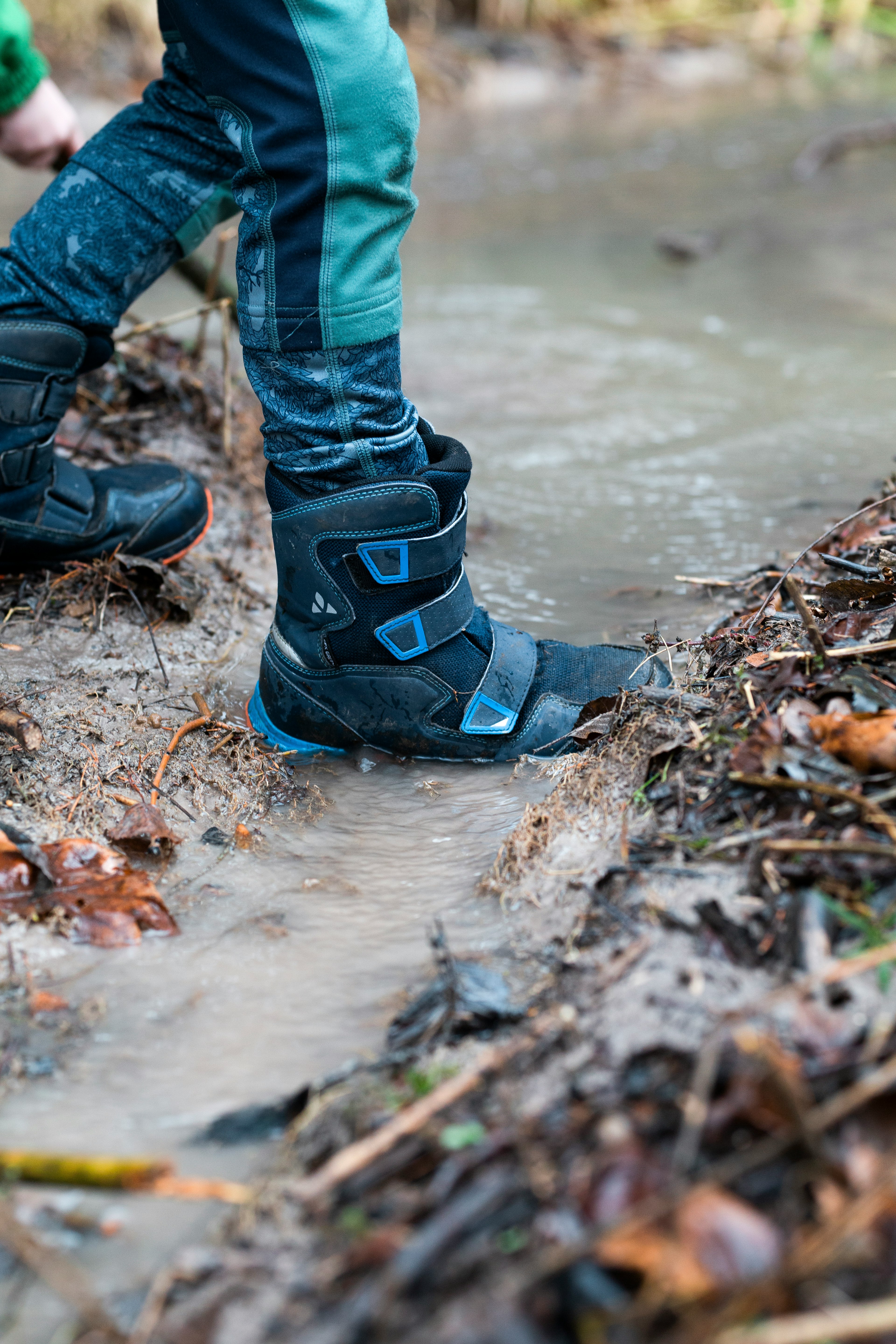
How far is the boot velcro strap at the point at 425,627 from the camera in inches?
72.0

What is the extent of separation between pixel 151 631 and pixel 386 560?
22.5 inches

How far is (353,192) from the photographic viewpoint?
5.20ft

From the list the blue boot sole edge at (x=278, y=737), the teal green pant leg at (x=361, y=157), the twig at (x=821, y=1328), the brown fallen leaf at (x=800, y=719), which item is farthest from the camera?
the blue boot sole edge at (x=278, y=737)

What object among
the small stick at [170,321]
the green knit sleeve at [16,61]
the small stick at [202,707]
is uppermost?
the green knit sleeve at [16,61]

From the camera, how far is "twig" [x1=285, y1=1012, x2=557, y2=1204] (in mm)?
894

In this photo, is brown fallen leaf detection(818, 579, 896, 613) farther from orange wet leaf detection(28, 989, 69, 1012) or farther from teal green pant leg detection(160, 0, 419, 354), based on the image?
orange wet leaf detection(28, 989, 69, 1012)

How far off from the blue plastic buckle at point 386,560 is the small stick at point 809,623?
657mm

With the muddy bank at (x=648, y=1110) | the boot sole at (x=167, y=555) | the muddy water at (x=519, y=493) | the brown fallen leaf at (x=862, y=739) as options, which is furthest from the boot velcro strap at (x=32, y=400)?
the brown fallen leaf at (x=862, y=739)

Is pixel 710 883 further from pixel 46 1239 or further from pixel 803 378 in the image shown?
pixel 803 378

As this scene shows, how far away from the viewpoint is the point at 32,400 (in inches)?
79.7

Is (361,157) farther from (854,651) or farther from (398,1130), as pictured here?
(398,1130)

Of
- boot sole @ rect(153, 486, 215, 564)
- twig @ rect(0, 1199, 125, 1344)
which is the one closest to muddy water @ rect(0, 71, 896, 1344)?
twig @ rect(0, 1199, 125, 1344)

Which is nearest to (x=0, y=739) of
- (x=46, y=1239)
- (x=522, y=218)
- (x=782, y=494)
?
(x=46, y=1239)

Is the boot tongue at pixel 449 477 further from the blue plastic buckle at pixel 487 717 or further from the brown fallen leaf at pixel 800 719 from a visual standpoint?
the brown fallen leaf at pixel 800 719
